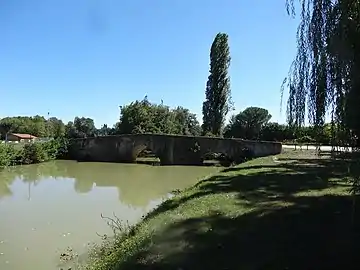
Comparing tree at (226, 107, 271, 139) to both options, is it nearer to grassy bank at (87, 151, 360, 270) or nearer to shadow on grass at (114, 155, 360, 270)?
grassy bank at (87, 151, 360, 270)

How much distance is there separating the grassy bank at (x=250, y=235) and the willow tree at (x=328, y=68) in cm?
74

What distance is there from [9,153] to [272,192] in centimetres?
2652

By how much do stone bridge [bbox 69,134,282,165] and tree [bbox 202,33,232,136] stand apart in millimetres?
5713

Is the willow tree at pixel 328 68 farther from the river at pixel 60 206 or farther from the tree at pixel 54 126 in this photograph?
the tree at pixel 54 126

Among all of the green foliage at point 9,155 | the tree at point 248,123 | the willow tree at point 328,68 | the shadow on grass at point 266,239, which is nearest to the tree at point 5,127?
the tree at point 248,123

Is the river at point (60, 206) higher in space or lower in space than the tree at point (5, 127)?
lower

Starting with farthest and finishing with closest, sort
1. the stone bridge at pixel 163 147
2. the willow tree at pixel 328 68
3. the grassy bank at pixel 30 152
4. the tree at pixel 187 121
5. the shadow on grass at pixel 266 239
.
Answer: the tree at pixel 187 121 < the stone bridge at pixel 163 147 < the grassy bank at pixel 30 152 < the shadow on grass at pixel 266 239 < the willow tree at pixel 328 68

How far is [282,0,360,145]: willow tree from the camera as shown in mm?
4711

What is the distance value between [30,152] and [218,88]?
1894cm

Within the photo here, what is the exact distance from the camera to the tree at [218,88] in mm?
41938

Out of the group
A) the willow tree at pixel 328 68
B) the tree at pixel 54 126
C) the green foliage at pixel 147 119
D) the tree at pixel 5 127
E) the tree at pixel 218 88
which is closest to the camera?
the willow tree at pixel 328 68

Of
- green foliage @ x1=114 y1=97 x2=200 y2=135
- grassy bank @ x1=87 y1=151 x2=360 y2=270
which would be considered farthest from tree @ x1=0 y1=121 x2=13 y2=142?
grassy bank @ x1=87 y1=151 x2=360 y2=270

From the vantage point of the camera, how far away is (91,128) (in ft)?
271

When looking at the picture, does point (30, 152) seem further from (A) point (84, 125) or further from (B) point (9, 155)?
(A) point (84, 125)
